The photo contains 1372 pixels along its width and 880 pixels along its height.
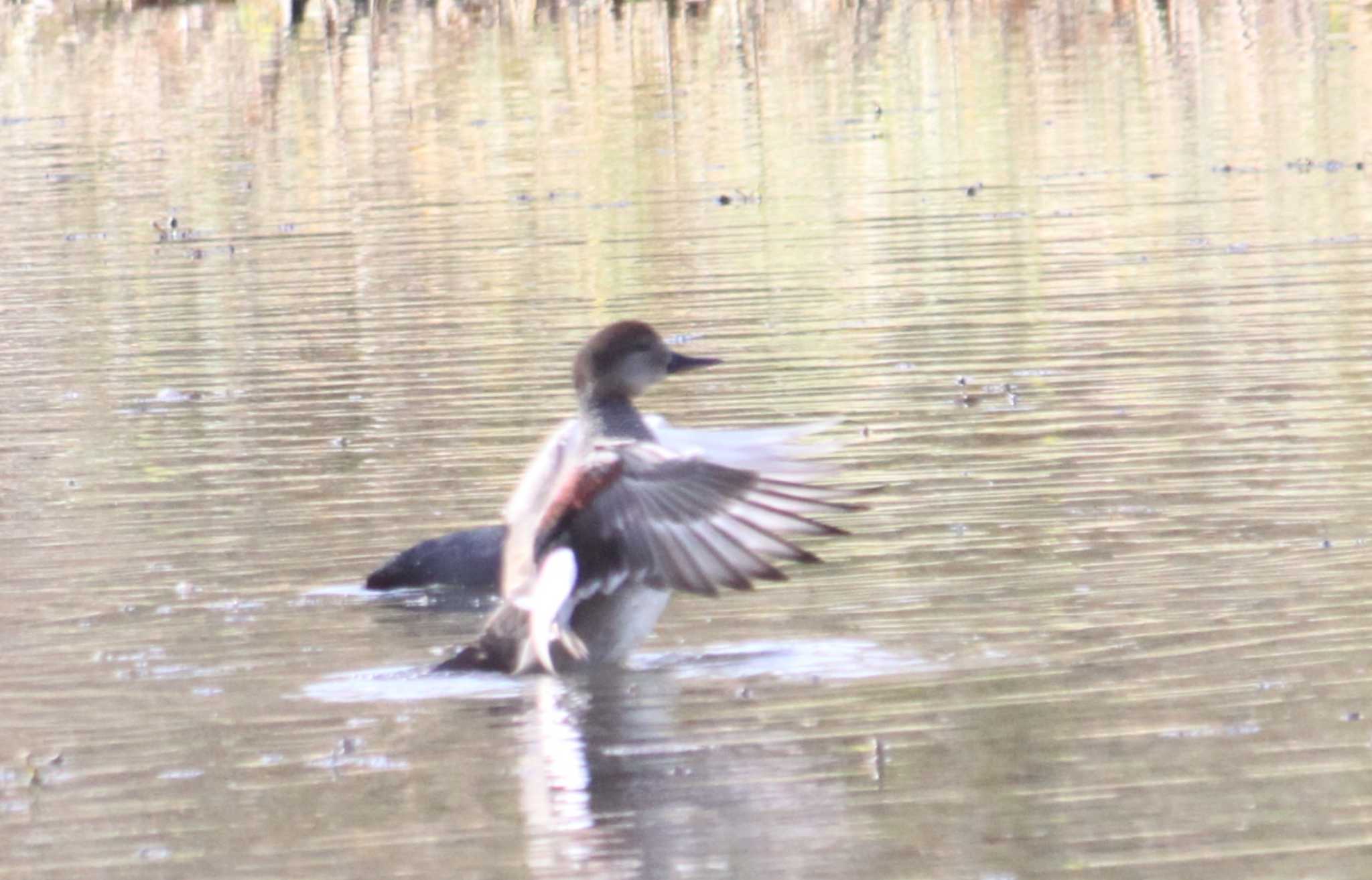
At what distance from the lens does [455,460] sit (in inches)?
361

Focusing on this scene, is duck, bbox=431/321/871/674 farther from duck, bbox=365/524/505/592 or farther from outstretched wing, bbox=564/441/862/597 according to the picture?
duck, bbox=365/524/505/592

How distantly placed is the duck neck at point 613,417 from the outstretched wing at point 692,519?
0.71 meters

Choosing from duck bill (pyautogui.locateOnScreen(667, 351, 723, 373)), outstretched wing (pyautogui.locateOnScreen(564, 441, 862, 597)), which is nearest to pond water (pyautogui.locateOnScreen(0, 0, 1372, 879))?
outstretched wing (pyautogui.locateOnScreen(564, 441, 862, 597))

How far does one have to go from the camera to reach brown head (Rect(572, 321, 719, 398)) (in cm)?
708

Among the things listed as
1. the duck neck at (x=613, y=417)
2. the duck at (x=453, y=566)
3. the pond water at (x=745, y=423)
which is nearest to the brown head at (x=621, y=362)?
the duck neck at (x=613, y=417)

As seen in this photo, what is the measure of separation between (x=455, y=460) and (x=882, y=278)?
446 cm

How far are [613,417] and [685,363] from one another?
495 millimetres

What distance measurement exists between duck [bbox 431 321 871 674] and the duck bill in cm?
Answer: 59

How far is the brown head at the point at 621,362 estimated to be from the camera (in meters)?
7.08

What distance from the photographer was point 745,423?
9.50 m

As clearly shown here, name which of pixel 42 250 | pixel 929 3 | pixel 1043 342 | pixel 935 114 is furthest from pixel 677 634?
pixel 929 3

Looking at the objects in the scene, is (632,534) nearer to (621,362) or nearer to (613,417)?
(613,417)

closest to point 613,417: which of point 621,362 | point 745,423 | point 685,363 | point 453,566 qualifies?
point 621,362

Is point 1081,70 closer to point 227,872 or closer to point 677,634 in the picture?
point 677,634
